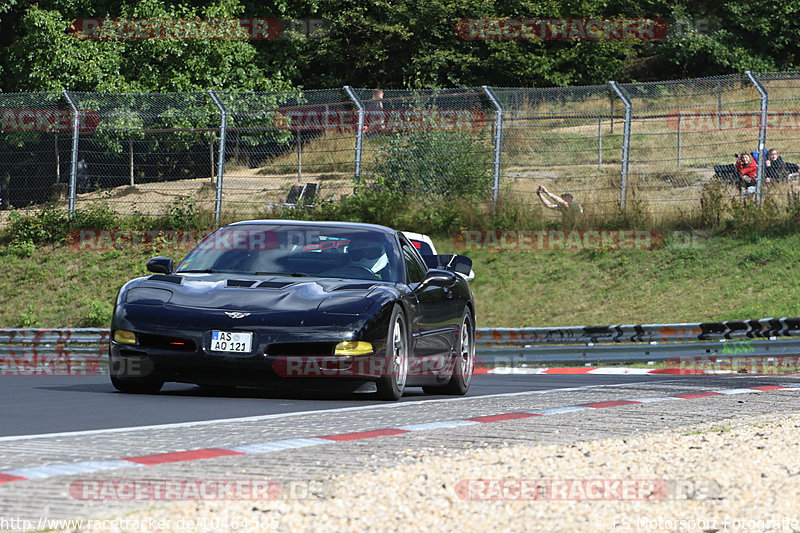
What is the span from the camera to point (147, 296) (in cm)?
911

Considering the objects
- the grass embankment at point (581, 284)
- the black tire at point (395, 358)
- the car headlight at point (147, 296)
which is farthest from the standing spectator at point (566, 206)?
the car headlight at point (147, 296)

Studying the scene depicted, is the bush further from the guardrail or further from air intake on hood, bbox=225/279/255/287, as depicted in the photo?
air intake on hood, bbox=225/279/255/287

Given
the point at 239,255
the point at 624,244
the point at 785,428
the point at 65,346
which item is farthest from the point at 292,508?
the point at 624,244

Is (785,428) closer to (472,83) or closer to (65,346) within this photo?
(65,346)

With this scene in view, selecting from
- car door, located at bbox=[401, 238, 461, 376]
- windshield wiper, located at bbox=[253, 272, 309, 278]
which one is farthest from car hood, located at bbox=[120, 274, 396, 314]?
car door, located at bbox=[401, 238, 461, 376]

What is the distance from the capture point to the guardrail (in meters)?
16.0

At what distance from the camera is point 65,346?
18.6 metres

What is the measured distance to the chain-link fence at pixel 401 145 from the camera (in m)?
22.6

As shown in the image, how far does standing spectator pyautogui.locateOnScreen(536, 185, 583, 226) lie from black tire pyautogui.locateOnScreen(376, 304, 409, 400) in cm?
1458

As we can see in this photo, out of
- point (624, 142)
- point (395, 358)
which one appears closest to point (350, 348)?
point (395, 358)

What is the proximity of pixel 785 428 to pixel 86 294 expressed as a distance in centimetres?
1839

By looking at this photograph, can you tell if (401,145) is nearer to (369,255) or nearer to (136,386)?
(369,255)

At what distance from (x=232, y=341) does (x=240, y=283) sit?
27.7 inches

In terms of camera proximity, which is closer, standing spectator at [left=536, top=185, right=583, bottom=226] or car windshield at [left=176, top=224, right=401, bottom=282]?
car windshield at [left=176, top=224, right=401, bottom=282]
